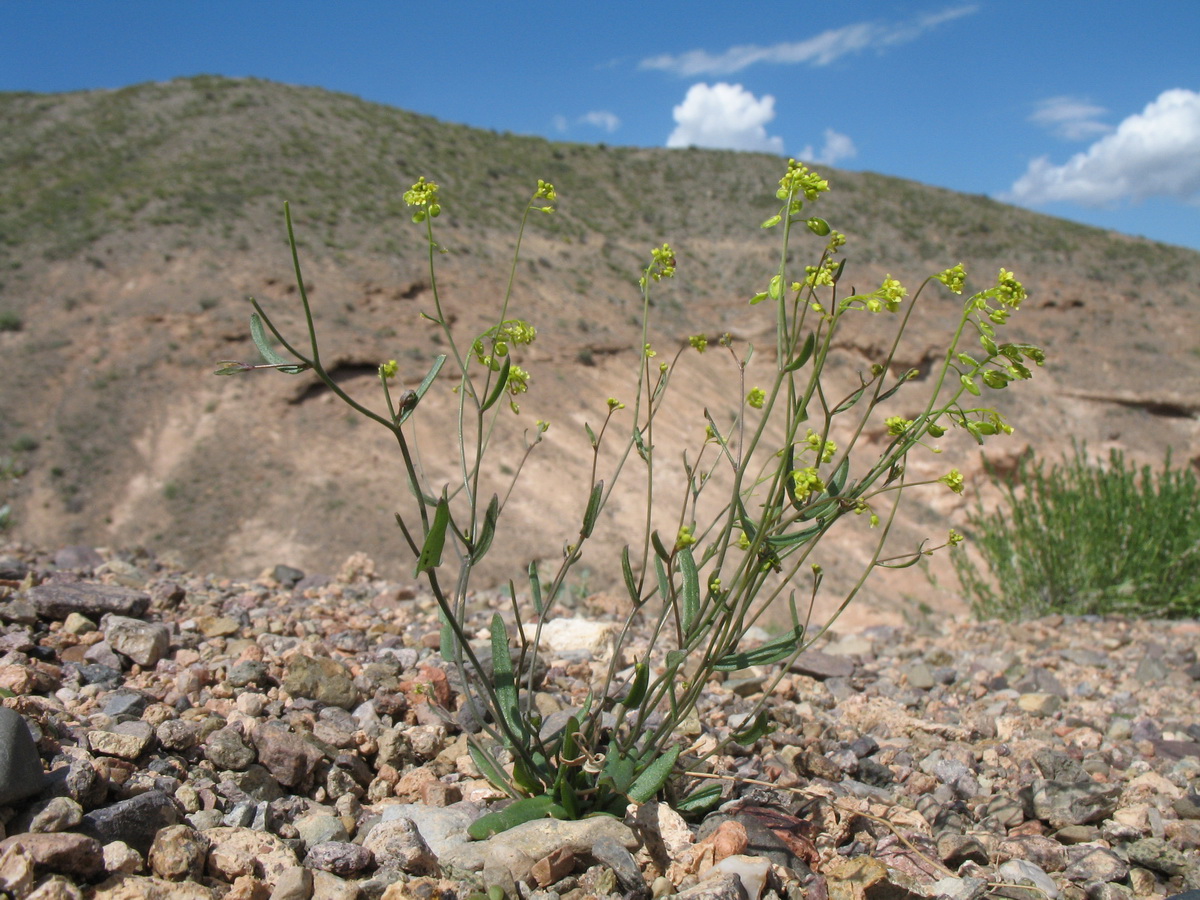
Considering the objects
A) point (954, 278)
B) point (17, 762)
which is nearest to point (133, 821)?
point (17, 762)

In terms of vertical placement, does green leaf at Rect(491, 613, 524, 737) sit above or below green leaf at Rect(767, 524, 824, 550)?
below

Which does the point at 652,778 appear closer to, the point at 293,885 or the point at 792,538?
the point at 792,538

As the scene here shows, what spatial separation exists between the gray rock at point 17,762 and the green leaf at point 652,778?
52.6 inches

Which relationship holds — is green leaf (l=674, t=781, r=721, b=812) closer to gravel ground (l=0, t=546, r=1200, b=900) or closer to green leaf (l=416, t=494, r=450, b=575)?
gravel ground (l=0, t=546, r=1200, b=900)

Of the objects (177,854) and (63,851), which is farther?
(177,854)

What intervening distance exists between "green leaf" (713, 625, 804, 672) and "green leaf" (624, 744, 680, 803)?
0.81 ft

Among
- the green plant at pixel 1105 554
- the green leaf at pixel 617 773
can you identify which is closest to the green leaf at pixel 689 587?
the green leaf at pixel 617 773

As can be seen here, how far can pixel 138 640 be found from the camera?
2936mm

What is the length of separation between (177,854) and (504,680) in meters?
0.86

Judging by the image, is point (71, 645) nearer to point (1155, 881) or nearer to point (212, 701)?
point (212, 701)

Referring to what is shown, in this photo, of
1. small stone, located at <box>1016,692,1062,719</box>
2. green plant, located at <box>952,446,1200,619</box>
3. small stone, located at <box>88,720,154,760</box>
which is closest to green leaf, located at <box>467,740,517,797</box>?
small stone, located at <box>88,720,154,760</box>

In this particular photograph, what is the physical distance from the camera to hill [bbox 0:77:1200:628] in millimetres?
10273

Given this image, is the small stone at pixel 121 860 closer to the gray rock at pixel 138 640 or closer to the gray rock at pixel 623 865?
the gray rock at pixel 623 865

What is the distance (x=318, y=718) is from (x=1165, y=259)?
92.8 feet
